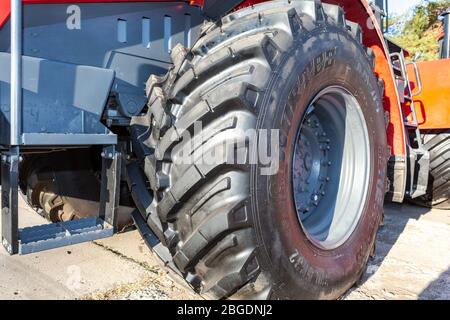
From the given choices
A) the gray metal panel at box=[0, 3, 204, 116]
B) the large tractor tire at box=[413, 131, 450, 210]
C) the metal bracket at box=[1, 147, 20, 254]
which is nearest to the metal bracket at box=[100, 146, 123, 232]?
the gray metal panel at box=[0, 3, 204, 116]

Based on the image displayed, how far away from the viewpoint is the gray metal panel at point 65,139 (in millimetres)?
1580

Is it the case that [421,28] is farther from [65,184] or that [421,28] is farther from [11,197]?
[11,197]

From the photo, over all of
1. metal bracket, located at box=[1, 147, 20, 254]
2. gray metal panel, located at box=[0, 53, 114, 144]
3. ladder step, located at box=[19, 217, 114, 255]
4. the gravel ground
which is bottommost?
the gravel ground

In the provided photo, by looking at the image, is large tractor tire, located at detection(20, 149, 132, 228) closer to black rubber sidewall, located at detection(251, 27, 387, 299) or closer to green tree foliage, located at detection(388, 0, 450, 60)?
black rubber sidewall, located at detection(251, 27, 387, 299)

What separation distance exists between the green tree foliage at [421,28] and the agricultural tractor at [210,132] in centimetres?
1082

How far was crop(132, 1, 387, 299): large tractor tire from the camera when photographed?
1571mm

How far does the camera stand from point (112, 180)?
189cm

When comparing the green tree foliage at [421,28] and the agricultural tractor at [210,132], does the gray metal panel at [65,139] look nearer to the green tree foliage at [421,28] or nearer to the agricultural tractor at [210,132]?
the agricultural tractor at [210,132]

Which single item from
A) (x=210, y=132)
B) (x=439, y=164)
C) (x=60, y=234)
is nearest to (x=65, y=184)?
(x=60, y=234)

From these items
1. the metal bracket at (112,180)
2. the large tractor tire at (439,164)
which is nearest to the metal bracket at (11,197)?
the metal bracket at (112,180)

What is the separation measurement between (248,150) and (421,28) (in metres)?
13.8

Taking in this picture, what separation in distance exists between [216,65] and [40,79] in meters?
0.75

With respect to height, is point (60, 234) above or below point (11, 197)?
below

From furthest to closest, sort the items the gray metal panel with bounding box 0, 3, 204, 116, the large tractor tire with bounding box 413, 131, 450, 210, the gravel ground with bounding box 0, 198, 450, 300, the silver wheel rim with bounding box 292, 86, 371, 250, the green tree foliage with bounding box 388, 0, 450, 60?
the green tree foliage with bounding box 388, 0, 450, 60
the large tractor tire with bounding box 413, 131, 450, 210
the silver wheel rim with bounding box 292, 86, 371, 250
the gravel ground with bounding box 0, 198, 450, 300
the gray metal panel with bounding box 0, 3, 204, 116
